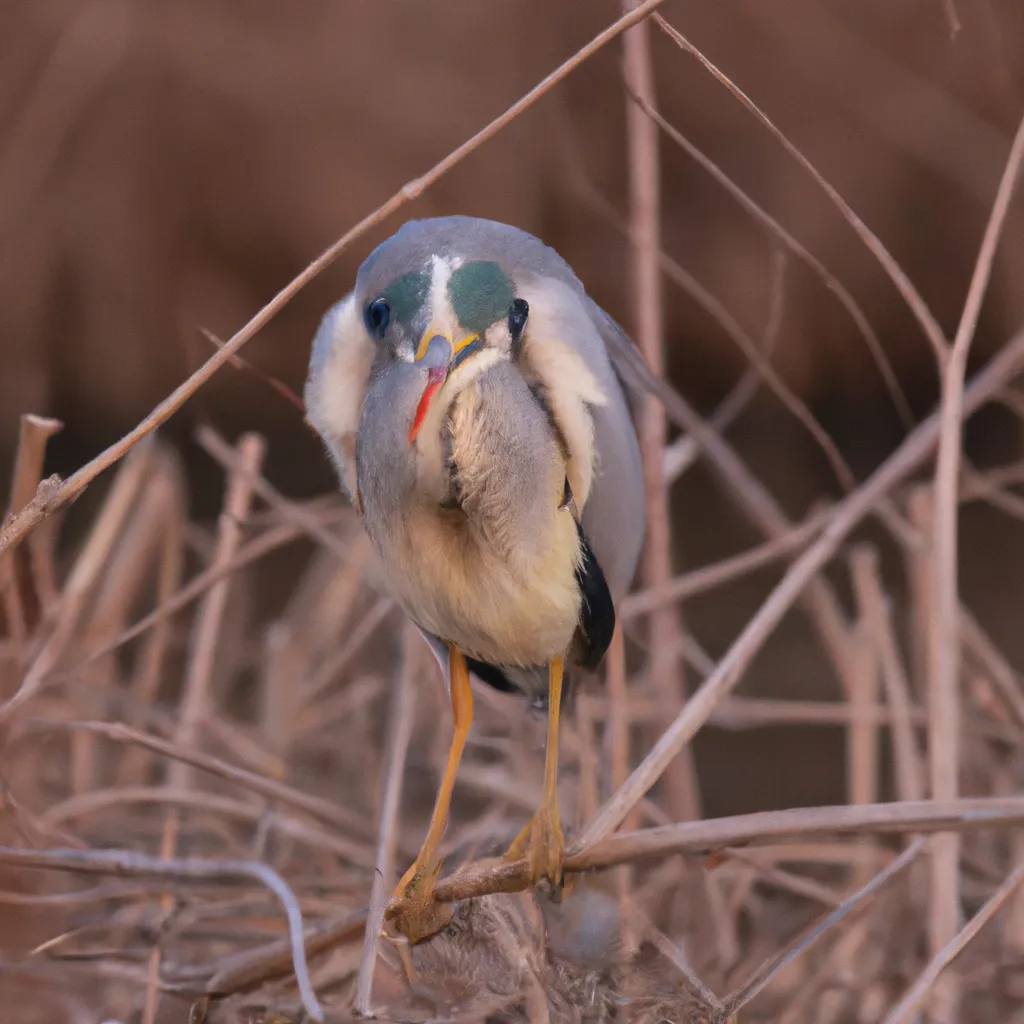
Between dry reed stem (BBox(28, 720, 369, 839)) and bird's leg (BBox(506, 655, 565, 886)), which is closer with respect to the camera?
bird's leg (BBox(506, 655, 565, 886))

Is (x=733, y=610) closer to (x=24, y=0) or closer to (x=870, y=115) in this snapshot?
(x=870, y=115)

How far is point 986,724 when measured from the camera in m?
1.26

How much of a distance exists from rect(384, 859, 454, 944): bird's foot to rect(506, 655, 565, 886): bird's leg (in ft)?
0.18

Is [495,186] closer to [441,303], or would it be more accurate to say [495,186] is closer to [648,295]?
[648,295]

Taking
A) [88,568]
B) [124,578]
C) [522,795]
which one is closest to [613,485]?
[522,795]

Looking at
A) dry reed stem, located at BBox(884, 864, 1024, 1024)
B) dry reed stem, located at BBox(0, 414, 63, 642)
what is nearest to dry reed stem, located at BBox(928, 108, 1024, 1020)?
dry reed stem, located at BBox(884, 864, 1024, 1024)

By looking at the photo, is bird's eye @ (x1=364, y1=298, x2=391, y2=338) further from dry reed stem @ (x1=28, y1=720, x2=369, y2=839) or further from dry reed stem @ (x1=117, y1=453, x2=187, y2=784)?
dry reed stem @ (x1=117, y1=453, x2=187, y2=784)

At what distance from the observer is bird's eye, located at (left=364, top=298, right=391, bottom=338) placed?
601 millimetres

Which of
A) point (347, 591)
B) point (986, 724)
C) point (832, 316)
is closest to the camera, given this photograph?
point (986, 724)

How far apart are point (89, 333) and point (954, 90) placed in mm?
1656

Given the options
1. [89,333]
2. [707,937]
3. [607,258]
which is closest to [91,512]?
[89,333]

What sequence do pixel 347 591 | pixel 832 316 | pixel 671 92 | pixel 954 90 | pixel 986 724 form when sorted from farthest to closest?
pixel 832 316 < pixel 671 92 < pixel 954 90 < pixel 347 591 < pixel 986 724

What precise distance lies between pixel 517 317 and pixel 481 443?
0.07 m

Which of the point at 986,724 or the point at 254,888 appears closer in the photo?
the point at 254,888
